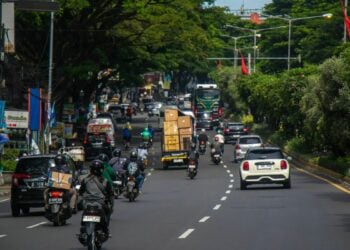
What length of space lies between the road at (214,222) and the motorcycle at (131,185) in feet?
1.49

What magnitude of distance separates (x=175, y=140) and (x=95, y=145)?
7087 millimetres

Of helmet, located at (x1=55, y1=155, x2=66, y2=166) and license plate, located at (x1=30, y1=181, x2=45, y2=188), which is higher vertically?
helmet, located at (x1=55, y1=155, x2=66, y2=166)

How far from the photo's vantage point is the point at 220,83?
111812mm

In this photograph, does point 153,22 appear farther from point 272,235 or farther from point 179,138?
point 272,235

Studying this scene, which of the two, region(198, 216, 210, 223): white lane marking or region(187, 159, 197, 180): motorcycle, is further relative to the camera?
region(187, 159, 197, 180): motorcycle

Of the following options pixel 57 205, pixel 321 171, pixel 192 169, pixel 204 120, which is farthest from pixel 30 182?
pixel 204 120

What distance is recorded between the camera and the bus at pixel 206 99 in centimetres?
10562

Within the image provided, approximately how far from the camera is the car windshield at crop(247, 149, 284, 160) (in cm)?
3784

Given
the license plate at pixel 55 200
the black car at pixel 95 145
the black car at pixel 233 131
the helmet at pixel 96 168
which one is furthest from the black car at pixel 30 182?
the black car at pixel 233 131

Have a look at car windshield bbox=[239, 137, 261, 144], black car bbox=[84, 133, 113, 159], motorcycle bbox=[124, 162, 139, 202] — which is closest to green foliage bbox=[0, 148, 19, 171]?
motorcycle bbox=[124, 162, 139, 202]

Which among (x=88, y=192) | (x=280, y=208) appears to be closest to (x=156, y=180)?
(x=280, y=208)

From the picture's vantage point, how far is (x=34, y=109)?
48281mm

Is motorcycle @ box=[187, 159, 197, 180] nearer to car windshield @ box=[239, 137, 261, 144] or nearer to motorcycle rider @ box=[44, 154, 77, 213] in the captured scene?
car windshield @ box=[239, 137, 261, 144]

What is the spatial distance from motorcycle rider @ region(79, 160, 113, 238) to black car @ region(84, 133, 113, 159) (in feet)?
139
